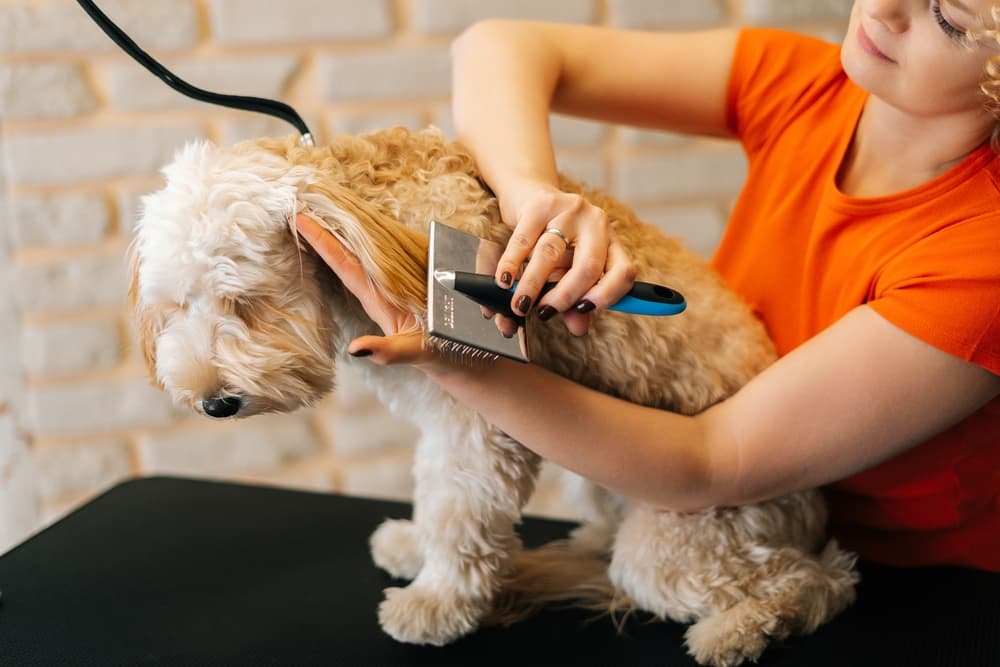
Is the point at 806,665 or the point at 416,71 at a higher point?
the point at 416,71

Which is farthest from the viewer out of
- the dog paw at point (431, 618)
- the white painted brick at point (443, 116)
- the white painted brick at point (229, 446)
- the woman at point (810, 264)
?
the white painted brick at point (229, 446)

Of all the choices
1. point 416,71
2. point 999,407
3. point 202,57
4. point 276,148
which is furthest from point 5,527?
point 999,407

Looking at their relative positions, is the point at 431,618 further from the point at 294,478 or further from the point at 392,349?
the point at 294,478

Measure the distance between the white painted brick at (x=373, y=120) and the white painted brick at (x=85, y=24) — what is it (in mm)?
238

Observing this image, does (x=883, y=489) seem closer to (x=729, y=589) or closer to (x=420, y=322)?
(x=729, y=589)

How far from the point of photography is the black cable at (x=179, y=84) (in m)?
0.72

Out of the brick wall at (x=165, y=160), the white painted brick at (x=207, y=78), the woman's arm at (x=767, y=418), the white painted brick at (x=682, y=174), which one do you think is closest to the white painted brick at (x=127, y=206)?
the brick wall at (x=165, y=160)

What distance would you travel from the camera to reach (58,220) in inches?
52.5

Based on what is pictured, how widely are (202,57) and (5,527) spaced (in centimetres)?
83

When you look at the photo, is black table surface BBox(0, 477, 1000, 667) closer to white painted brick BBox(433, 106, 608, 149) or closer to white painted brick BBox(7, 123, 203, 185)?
white painted brick BBox(7, 123, 203, 185)

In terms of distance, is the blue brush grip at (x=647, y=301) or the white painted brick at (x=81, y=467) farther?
the white painted brick at (x=81, y=467)

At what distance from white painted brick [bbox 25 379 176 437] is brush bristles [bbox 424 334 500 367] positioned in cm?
88

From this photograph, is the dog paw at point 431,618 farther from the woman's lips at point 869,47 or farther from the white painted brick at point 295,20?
the white painted brick at point 295,20

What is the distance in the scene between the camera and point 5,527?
1490 millimetres
